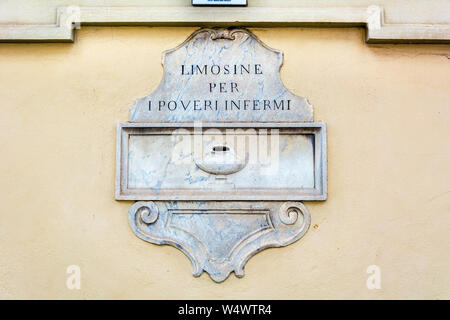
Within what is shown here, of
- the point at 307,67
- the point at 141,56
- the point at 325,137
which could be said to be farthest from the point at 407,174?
the point at 141,56

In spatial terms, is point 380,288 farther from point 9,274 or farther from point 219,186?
point 9,274

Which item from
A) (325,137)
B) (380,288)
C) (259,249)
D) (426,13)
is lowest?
(380,288)

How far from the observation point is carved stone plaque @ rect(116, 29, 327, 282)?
4078mm

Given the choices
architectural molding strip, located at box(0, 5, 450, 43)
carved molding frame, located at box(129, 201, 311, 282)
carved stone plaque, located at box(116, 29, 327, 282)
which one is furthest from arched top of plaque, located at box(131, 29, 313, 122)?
carved molding frame, located at box(129, 201, 311, 282)

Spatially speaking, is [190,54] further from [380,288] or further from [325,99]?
[380,288]

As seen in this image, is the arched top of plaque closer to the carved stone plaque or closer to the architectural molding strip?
the carved stone plaque

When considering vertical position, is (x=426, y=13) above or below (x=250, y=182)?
above

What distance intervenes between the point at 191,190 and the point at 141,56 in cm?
108

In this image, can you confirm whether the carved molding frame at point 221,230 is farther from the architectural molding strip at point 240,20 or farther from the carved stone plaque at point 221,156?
the architectural molding strip at point 240,20

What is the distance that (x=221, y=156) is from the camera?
13.6 ft

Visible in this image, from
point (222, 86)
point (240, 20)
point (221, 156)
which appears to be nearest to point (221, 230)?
point (221, 156)

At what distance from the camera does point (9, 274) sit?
408cm

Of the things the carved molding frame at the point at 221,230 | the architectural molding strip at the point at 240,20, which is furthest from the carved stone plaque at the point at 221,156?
the architectural molding strip at the point at 240,20

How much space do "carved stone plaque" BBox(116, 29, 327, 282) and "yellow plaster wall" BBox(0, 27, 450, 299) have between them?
0.10 metres
